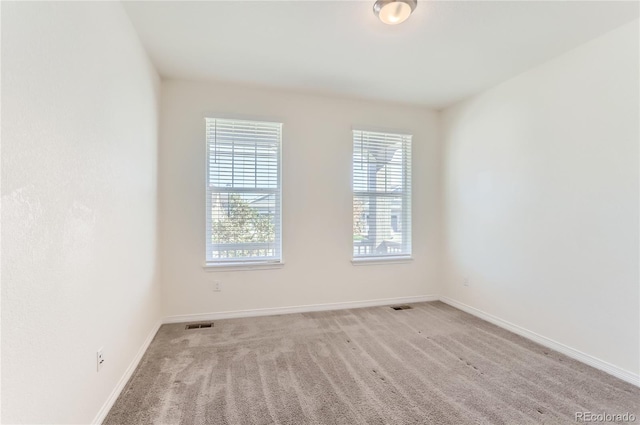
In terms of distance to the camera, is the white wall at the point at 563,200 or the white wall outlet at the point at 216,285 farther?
the white wall outlet at the point at 216,285

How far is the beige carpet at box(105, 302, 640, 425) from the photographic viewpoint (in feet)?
5.72

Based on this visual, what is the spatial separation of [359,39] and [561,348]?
10.3 feet

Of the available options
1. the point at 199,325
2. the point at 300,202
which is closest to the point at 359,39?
the point at 300,202

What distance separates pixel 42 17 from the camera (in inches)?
46.5

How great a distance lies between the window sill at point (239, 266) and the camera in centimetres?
324

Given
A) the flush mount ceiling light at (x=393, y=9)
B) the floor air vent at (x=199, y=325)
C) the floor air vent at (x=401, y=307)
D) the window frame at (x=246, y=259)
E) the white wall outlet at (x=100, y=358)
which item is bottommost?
the floor air vent at (x=401, y=307)

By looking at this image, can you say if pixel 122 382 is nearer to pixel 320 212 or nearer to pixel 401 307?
pixel 320 212

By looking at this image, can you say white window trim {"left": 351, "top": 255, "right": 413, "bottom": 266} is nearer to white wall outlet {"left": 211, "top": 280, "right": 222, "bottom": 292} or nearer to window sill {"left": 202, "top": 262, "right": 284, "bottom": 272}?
window sill {"left": 202, "top": 262, "right": 284, "bottom": 272}

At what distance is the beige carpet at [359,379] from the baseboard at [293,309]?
18 cm

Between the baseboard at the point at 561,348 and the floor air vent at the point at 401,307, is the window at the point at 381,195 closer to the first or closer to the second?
the floor air vent at the point at 401,307

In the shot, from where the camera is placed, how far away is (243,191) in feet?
11.0

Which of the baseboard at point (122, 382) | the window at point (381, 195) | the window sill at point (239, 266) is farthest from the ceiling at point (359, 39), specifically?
the baseboard at point (122, 382)

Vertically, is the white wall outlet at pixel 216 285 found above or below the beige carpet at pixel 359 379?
above

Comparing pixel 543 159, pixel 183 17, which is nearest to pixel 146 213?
pixel 183 17
